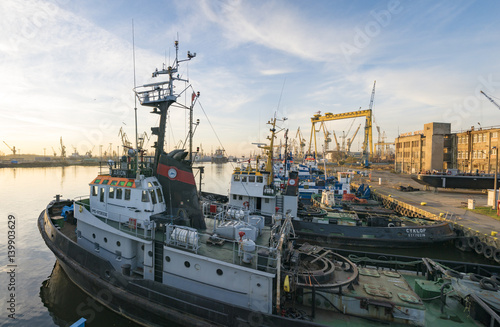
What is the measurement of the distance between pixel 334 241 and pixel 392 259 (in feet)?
19.7

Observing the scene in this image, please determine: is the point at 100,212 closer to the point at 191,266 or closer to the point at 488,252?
the point at 191,266

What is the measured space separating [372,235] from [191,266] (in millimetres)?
13167

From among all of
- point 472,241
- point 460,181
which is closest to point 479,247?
point 472,241

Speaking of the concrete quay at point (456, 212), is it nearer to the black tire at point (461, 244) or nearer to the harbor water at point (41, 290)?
the black tire at point (461, 244)

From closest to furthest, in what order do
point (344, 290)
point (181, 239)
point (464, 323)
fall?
point (464, 323) → point (344, 290) → point (181, 239)

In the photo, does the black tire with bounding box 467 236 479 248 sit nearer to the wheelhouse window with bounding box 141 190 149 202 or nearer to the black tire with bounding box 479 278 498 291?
the black tire with bounding box 479 278 498 291

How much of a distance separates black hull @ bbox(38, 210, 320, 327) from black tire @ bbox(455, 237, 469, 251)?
17.0 meters

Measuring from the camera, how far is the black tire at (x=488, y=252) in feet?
49.2

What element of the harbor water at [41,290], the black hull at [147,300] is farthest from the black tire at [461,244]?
the black hull at [147,300]

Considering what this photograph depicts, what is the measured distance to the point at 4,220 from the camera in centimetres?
2161

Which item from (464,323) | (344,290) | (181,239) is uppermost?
(181,239)

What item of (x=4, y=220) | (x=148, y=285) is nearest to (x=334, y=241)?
(x=148, y=285)

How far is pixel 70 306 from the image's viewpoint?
33.3ft

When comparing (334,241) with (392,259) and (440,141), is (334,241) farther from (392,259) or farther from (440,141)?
(440,141)
